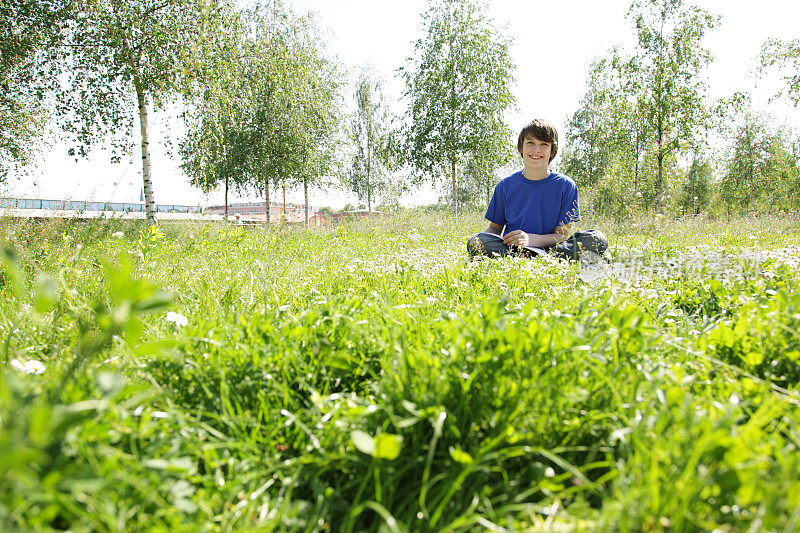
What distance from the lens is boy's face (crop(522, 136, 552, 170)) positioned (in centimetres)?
479

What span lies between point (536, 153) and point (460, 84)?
18.0 m

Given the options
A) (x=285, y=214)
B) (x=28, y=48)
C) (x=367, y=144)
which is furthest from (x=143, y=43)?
(x=367, y=144)

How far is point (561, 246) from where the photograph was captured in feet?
14.9

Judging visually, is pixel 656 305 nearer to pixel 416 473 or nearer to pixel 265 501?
pixel 416 473

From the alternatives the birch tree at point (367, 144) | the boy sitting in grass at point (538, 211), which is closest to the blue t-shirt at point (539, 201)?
the boy sitting in grass at point (538, 211)

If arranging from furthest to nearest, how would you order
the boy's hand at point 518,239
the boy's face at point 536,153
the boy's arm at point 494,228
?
the boy's arm at point 494,228 → the boy's face at point 536,153 → the boy's hand at point 518,239

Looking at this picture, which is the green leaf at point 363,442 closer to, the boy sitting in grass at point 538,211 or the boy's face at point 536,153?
the boy sitting in grass at point 538,211

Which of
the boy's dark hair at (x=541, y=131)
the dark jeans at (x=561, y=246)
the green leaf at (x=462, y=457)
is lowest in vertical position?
the green leaf at (x=462, y=457)

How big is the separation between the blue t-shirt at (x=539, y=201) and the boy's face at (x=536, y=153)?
211mm

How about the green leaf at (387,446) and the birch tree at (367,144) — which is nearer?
the green leaf at (387,446)

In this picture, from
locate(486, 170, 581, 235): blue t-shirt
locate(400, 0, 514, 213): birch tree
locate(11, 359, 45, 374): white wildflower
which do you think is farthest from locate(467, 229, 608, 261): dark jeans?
locate(400, 0, 514, 213): birch tree

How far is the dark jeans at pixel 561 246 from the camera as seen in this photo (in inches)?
179

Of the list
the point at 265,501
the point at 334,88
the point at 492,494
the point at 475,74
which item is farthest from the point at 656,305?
the point at 334,88

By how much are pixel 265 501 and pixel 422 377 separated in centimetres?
53
